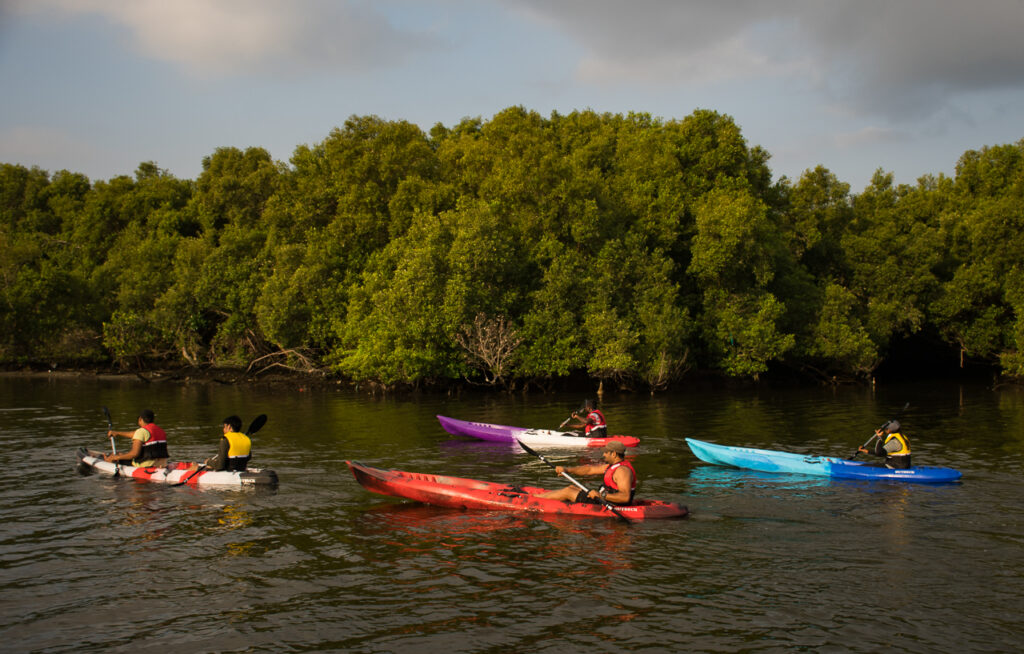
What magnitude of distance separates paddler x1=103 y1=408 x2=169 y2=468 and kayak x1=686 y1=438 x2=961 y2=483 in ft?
44.2

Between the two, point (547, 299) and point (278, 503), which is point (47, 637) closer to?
point (278, 503)

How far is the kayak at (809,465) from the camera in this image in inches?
658

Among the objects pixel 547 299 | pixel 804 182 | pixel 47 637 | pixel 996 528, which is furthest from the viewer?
pixel 804 182

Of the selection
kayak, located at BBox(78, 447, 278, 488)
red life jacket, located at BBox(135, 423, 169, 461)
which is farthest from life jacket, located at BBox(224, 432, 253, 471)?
red life jacket, located at BBox(135, 423, 169, 461)

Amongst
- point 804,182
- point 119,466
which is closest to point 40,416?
point 119,466

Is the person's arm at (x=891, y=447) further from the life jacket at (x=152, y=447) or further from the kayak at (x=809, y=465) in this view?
the life jacket at (x=152, y=447)

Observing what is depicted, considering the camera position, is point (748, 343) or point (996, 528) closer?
point (996, 528)

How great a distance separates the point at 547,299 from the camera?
38.2 meters

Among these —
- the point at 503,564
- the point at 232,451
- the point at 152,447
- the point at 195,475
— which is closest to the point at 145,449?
the point at 152,447

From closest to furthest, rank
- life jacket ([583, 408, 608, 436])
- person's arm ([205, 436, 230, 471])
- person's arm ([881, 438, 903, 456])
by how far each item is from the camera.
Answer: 1. person's arm ([205, 436, 230, 471])
2. person's arm ([881, 438, 903, 456])
3. life jacket ([583, 408, 608, 436])

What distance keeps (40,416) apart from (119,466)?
48.1 ft

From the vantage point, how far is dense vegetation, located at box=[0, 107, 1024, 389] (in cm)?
3766

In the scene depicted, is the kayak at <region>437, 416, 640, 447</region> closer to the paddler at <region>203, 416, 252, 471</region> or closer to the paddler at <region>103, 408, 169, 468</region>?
the paddler at <region>203, 416, 252, 471</region>

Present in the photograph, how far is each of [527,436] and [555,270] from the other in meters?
16.8
